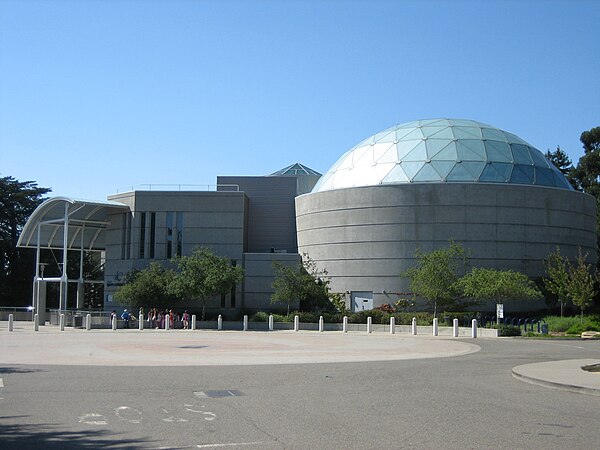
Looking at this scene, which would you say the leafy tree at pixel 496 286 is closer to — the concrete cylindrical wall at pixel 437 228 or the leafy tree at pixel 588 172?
the concrete cylindrical wall at pixel 437 228

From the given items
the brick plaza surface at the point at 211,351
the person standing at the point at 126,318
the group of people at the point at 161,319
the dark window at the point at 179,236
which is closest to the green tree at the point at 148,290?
the group of people at the point at 161,319

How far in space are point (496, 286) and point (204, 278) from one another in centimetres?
1839

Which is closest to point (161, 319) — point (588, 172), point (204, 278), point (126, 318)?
point (126, 318)

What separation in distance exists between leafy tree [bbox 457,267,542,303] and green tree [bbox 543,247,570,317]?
1664 mm

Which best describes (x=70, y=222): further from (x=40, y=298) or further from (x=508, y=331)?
(x=508, y=331)

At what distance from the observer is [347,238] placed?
50688 millimetres

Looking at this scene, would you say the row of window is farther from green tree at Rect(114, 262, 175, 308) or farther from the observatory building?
the observatory building

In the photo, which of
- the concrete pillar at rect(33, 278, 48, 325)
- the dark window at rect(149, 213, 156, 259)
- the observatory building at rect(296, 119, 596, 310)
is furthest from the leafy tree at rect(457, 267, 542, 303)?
the concrete pillar at rect(33, 278, 48, 325)

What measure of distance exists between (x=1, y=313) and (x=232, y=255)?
20.3 metres

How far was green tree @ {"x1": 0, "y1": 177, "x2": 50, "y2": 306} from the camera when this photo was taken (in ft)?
228

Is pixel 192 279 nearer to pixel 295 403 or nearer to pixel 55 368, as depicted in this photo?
pixel 55 368

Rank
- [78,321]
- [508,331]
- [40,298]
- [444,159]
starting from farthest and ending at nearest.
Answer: [444,159] → [40,298] → [78,321] → [508,331]

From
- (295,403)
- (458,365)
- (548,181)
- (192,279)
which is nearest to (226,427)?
(295,403)

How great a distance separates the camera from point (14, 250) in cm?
7075
